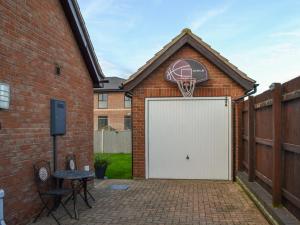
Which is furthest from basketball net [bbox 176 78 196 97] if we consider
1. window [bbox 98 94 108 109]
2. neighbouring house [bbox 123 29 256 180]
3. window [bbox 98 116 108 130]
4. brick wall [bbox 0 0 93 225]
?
window [bbox 98 116 108 130]

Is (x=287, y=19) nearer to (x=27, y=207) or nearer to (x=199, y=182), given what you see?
(x=199, y=182)

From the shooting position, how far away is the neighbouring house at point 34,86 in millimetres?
6480

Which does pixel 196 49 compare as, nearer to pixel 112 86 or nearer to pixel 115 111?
pixel 115 111

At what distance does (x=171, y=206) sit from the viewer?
28.9ft

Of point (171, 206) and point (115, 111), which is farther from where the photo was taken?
point (115, 111)

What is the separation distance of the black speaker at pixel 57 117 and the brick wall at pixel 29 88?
0.15 metres

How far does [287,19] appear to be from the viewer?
10.6 metres

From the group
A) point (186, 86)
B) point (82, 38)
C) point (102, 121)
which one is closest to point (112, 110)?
point (102, 121)

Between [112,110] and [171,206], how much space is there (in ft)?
105

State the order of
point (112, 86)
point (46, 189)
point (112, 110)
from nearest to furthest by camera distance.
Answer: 1. point (46, 189)
2. point (112, 110)
3. point (112, 86)

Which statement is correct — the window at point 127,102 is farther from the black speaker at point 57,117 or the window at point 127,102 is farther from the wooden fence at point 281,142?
the wooden fence at point 281,142

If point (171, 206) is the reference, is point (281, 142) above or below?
above

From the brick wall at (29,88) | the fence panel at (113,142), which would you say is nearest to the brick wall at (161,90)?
the brick wall at (29,88)

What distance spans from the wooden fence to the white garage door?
367 centimetres
